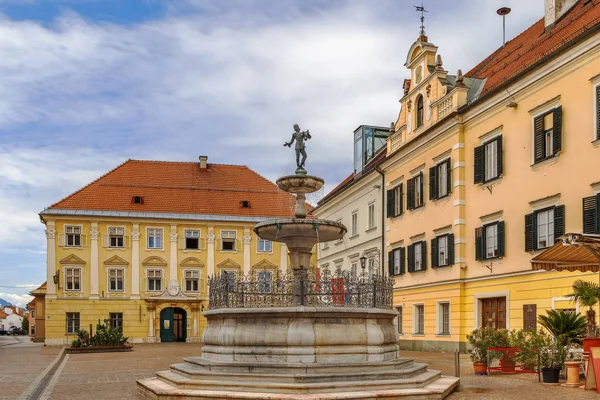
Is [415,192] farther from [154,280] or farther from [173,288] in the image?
[154,280]

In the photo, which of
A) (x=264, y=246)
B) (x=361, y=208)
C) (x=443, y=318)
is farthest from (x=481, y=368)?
(x=264, y=246)

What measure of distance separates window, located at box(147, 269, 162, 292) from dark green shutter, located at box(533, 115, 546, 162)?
32638mm

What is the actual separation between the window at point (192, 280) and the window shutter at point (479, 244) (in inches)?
1093

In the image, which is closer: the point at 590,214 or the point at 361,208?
the point at 590,214

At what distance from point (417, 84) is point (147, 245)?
2514cm

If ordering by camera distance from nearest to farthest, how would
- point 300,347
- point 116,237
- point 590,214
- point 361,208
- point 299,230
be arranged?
point 300,347, point 299,230, point 590,214, point 361,208, point 116,237

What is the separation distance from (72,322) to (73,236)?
570 cm

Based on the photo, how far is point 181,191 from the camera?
5225 centimetres

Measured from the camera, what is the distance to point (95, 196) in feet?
164

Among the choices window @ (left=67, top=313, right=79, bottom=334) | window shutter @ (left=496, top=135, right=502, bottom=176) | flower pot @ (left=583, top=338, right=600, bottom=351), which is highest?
window shutter @ (left=496, top=135, right=502, bottom=176)

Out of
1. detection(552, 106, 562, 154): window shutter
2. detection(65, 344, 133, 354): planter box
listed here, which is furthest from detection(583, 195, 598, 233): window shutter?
detection(65, 344, 133, 354): planter box

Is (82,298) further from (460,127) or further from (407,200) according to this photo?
(460,127)

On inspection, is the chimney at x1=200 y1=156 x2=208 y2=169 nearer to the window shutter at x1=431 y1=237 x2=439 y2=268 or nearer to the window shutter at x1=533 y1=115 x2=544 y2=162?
the window shutter at x1=431 y1=237 x2=439 y2=268

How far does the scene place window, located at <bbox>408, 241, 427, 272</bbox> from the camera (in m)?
30.5
